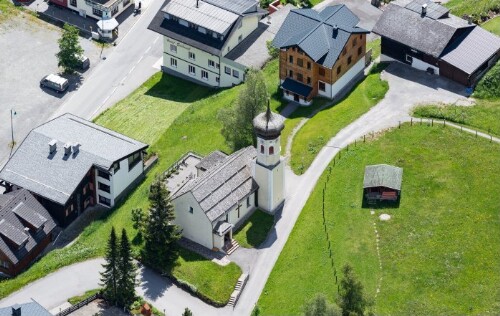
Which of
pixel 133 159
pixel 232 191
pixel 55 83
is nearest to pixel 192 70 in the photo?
pixel 55 83

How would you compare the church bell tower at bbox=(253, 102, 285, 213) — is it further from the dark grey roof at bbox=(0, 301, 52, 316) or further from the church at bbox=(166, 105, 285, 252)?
the dark grey roof at bbox=(0, 301, 52, 316)

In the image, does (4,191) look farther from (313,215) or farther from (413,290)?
(413,290)

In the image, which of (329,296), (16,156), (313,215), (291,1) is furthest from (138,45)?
(329,296)

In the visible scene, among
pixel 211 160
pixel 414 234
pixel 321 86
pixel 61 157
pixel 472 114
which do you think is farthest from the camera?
pixel 321 86

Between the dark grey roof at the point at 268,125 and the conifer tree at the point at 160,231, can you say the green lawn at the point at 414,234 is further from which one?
the conifer tree at the point at 160,231

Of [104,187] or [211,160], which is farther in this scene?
[104,187]

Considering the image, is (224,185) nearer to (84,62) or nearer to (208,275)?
(208,275)

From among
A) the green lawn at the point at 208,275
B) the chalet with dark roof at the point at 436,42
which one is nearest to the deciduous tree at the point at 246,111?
the green lawn at the point at 208,275
